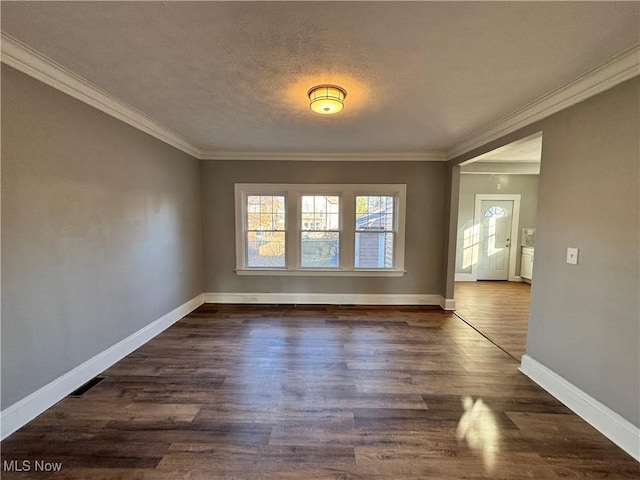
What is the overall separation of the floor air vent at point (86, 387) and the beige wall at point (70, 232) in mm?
204

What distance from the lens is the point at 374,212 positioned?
4.57 meters

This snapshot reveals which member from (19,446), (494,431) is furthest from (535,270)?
(19,446)

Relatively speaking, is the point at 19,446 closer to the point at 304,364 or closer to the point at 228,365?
the point at 228,365

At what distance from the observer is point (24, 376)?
186cm

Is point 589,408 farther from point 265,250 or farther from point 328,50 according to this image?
point 265,250

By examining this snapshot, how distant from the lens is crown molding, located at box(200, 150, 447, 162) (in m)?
4.32

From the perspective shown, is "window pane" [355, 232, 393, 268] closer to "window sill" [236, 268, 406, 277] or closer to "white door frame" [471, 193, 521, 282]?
"window sill" [236, 268, 406, 277]

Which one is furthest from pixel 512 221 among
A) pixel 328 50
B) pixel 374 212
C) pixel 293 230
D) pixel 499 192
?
pixel 328 50

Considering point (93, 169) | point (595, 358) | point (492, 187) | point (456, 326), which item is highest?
point (492, 187)

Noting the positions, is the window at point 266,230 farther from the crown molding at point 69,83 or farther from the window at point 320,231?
the crown molding at point 69,83

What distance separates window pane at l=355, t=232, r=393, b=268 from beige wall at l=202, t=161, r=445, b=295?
25 cm

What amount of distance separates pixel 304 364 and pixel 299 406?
2.02 ft

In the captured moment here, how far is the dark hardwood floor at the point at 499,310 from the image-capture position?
3295 millimetres

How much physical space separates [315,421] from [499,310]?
12.8ft
